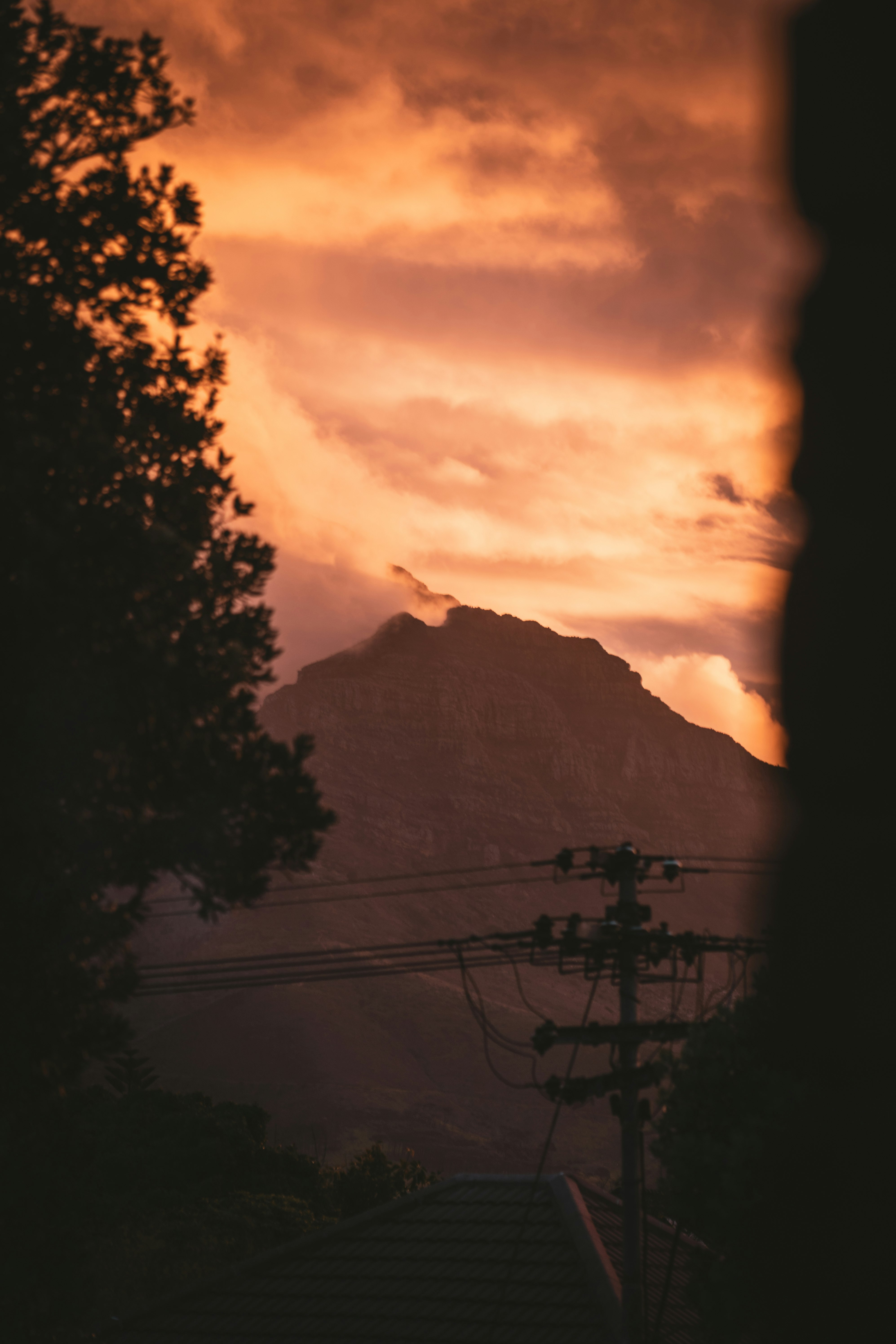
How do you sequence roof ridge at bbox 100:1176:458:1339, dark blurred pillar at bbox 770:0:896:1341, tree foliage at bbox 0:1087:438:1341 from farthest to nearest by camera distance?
roof ridge at bbox 100:1176:458:1339, tree foliage at bbox 0:1087:438:1341, dark blurred pillar at bbox 770:0:896:1341

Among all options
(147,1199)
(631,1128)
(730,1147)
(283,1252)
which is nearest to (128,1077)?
(147,1199)

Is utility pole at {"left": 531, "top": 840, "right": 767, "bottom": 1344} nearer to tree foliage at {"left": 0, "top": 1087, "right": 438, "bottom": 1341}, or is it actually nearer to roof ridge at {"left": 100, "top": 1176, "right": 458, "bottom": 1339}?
tree foliage at {"left": 0, "top": 1087, "right": 438, "bottom": 1341}

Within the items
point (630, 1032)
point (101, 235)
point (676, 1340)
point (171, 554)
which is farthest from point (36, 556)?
point (676, 1340)

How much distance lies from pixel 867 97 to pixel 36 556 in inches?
422

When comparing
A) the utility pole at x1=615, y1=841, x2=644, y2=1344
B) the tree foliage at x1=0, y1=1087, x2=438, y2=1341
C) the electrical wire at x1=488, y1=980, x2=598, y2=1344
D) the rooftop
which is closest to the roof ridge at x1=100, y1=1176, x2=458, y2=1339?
the rooftop

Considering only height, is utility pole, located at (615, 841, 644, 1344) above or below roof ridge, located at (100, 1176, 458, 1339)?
above

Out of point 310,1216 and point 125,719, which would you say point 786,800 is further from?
point 310,1216

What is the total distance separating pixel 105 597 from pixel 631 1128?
1136 cm

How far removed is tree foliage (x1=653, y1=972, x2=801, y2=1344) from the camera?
15.2 metres

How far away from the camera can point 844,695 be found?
11.6 metres

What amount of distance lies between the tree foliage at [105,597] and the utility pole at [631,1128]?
619 centimetres

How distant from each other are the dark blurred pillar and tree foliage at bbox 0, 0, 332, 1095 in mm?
5749

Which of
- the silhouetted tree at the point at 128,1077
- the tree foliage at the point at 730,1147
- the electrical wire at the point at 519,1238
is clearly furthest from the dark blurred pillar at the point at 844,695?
the silhouetted tree at the point at 128,1077

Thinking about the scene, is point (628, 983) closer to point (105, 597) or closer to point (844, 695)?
point (844, 695)
